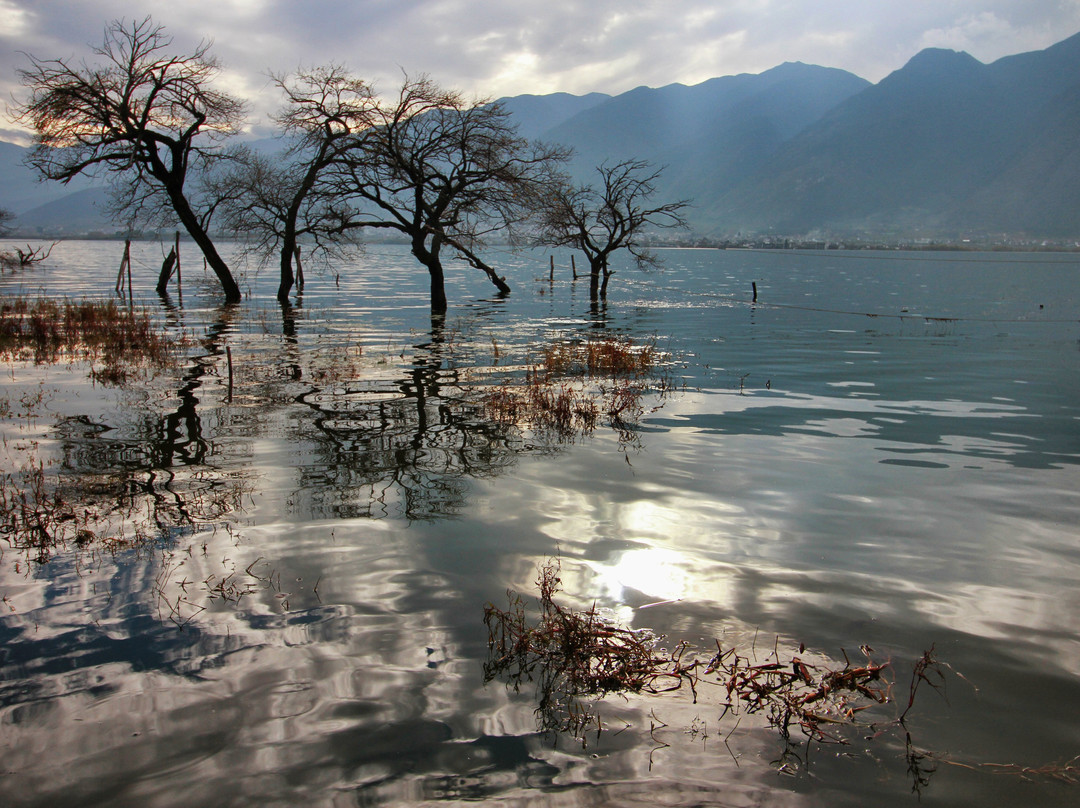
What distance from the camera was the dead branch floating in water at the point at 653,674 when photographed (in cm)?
432

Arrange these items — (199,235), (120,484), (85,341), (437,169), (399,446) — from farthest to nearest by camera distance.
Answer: (199,235)
(437,169)
(85,341)
(399,446)
(120,484)

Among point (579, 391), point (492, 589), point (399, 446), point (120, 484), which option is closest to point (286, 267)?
point (579, 391)

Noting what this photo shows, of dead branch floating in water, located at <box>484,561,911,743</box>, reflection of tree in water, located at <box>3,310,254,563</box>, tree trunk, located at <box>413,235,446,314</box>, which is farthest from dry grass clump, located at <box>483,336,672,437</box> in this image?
tree trunk, located at <box>413,235,446,314</box>

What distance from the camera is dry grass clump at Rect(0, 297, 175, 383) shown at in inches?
682

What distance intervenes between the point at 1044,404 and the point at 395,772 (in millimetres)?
16370

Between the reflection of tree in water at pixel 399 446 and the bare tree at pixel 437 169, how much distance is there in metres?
13.8

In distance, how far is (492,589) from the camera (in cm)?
592

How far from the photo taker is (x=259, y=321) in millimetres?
28219

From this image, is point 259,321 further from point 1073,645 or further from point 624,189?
point 1073,645

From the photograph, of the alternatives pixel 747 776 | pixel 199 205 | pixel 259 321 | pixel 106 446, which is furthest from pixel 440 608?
pixel 199 205

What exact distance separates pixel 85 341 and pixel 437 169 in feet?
46.2

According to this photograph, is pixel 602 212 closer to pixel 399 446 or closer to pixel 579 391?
pixel 579 391

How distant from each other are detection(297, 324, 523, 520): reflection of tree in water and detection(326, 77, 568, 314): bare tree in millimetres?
13754

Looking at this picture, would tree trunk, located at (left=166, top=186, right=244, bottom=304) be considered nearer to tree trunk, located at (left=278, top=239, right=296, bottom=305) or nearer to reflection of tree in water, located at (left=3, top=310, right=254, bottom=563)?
tree trunk, located at (left=278, top=239, right=296, bottom=305)
